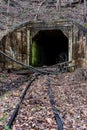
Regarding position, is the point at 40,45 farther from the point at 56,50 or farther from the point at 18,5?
the point at 18,5

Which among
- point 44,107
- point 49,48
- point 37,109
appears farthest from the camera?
point 49,48

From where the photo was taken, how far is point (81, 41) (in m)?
17.0

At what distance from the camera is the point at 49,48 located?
25.8 m

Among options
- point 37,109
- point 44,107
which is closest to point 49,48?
point 44,107

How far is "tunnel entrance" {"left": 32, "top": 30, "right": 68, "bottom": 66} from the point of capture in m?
20.3

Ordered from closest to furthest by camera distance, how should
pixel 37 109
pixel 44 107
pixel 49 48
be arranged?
pixel 37 109
pixel 44 107
pixel 49 48

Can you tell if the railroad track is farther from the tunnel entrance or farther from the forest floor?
the tunnel entrance

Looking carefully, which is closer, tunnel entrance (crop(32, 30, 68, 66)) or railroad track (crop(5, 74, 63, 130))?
railroad track (crop(5, 74, 63, 130))

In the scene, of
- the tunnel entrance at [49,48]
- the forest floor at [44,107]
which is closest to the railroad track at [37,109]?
the forest floor at [44,107]

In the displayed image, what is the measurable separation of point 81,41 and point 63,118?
10715mm

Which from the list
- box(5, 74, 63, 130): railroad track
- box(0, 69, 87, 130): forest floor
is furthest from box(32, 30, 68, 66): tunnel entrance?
box(5, 74, 63, 130): railroad track

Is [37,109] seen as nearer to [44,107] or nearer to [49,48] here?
[44,107]

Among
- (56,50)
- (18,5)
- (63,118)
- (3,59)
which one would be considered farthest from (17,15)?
(63,118)

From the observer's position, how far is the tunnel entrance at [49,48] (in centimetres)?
2033
